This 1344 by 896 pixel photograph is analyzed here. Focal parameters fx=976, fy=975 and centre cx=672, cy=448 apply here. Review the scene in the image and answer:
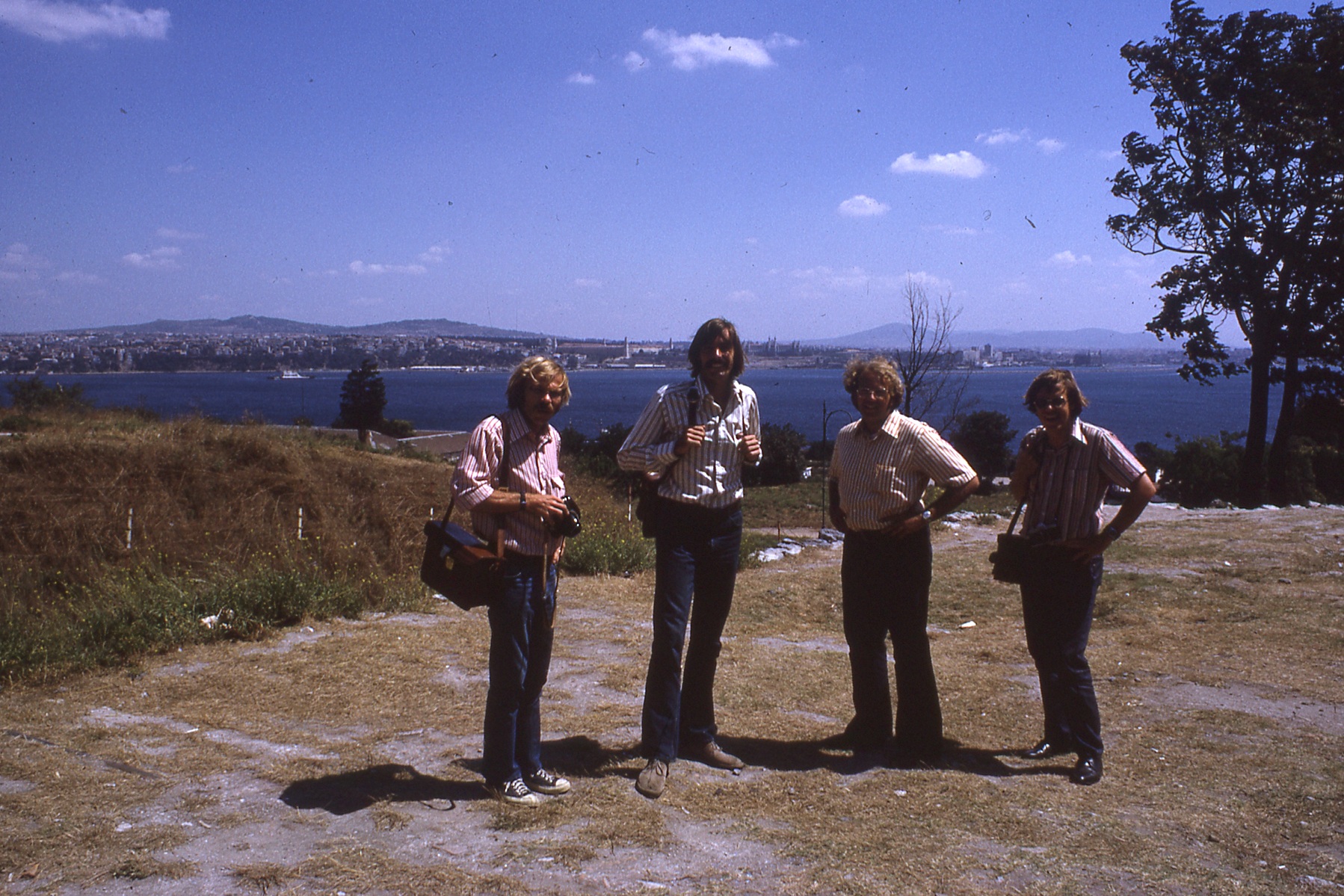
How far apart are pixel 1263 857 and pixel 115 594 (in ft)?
22.5

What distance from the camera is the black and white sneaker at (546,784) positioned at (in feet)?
12.6

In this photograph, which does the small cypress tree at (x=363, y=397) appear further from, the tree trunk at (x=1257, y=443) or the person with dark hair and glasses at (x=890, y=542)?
the person with dark hair and glasses at (x=890, y=542)

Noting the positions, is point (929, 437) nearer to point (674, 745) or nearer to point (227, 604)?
point (674, 745)

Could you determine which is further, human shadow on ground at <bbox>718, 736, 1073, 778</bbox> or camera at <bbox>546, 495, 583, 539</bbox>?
human shadow on ground at <bbox>718, 736, 1073, 778</bbox>

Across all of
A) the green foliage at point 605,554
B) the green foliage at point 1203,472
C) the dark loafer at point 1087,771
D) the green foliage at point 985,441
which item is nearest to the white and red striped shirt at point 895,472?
the dark loafer at point 1087,771

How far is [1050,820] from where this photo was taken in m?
3.65

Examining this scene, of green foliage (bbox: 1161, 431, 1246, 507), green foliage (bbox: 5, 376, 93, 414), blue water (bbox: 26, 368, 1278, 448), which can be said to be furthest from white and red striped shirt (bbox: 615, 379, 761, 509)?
green foliage (bbox: 1161, 431, 1246, 507)

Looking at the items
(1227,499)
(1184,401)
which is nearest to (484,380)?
(1184,401)

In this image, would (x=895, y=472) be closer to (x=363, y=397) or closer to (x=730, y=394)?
(x=730, y=394)

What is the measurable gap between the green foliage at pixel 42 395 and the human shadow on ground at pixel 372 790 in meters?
20.6

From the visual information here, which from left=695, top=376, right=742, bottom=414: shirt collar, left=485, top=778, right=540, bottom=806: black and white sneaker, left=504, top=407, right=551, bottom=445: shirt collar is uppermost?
left=695, top=376, right=742, bottom=414: shirt collar

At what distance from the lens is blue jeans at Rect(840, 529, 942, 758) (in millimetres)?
4230

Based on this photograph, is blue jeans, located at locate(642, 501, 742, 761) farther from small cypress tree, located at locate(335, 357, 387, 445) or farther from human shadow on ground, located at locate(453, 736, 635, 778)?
small cypress tree, located at locate(335, 357, 387, 445)

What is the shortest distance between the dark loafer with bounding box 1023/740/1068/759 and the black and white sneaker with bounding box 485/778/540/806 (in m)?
2.27
